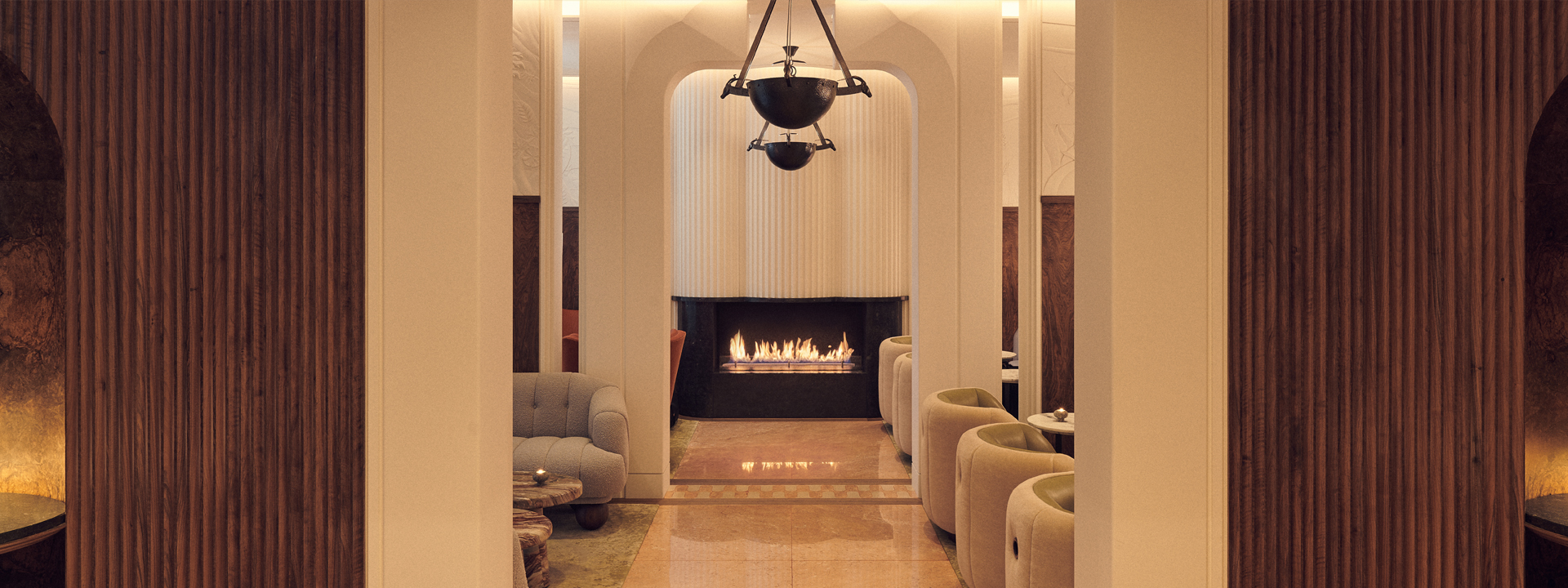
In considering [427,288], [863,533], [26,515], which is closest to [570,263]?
[863,533]

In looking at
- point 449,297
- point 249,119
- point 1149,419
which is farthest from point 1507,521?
point 249,119

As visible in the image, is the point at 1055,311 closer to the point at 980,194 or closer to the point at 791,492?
the point at 980,194

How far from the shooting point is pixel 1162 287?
5.50 ft

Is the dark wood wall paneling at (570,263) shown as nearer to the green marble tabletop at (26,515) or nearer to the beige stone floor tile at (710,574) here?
the beige stone floor tile at (710,574)

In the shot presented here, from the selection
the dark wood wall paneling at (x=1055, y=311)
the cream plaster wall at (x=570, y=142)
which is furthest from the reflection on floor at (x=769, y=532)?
the cream plaster wall at (x=570, y=142)

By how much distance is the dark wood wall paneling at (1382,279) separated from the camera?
1.69m

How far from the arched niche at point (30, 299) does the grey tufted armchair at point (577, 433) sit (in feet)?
7.07

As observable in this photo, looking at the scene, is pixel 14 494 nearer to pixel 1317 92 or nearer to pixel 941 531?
pixel 1317 92

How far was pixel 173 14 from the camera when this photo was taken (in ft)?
5.71

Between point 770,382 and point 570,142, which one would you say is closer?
point 770,382

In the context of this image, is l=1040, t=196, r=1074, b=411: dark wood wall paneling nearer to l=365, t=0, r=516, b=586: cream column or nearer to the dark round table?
the dark round table

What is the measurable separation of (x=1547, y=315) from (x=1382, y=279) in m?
1.07

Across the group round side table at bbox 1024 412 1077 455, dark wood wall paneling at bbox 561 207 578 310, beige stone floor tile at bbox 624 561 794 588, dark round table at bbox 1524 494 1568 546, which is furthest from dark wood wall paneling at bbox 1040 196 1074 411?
dark wood wall paneling at bbox 561 207 578 310

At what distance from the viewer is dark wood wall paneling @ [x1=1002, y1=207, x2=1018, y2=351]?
905 centimetres
